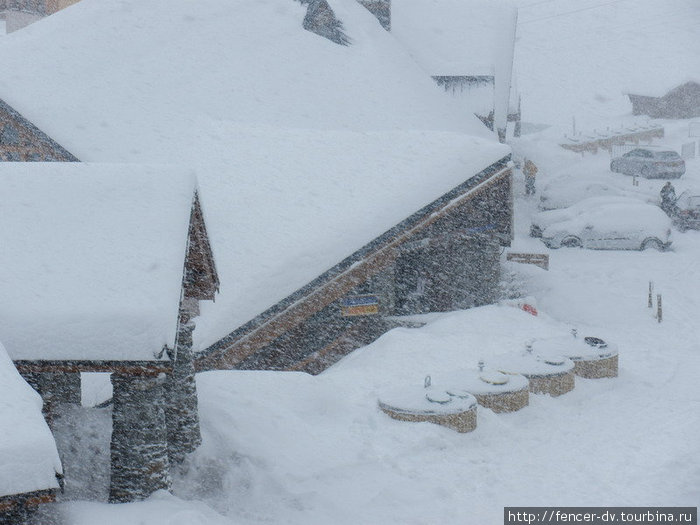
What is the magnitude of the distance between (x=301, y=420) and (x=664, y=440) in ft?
16.6

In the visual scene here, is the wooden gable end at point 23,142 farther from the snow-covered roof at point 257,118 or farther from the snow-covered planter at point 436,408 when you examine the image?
the snow-covered planter at point 436,408

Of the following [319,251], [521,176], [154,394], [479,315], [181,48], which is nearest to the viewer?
[154,394]

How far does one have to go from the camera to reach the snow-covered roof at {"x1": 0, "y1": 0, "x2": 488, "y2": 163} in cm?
1739

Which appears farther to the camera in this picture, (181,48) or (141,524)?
(181,48)

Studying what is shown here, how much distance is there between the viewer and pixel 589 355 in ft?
47.7

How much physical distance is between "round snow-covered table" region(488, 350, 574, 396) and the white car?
1171 cm

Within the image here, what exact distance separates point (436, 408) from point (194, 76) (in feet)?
37.8

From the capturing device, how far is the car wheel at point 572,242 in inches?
1000

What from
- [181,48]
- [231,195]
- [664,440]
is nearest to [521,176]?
[181,48]

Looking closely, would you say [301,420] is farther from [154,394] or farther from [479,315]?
[479,315]

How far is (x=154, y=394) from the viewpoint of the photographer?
25.7ft

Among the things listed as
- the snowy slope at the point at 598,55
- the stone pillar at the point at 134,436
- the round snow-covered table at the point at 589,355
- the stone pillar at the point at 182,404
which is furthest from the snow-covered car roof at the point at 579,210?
the snowy slope at the point at 598,55

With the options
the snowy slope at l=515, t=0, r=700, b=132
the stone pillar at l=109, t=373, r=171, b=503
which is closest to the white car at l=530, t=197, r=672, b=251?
the stone pillar at l=109, t=373, r=171, b=503

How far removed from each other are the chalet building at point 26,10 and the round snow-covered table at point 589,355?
24.2 m
